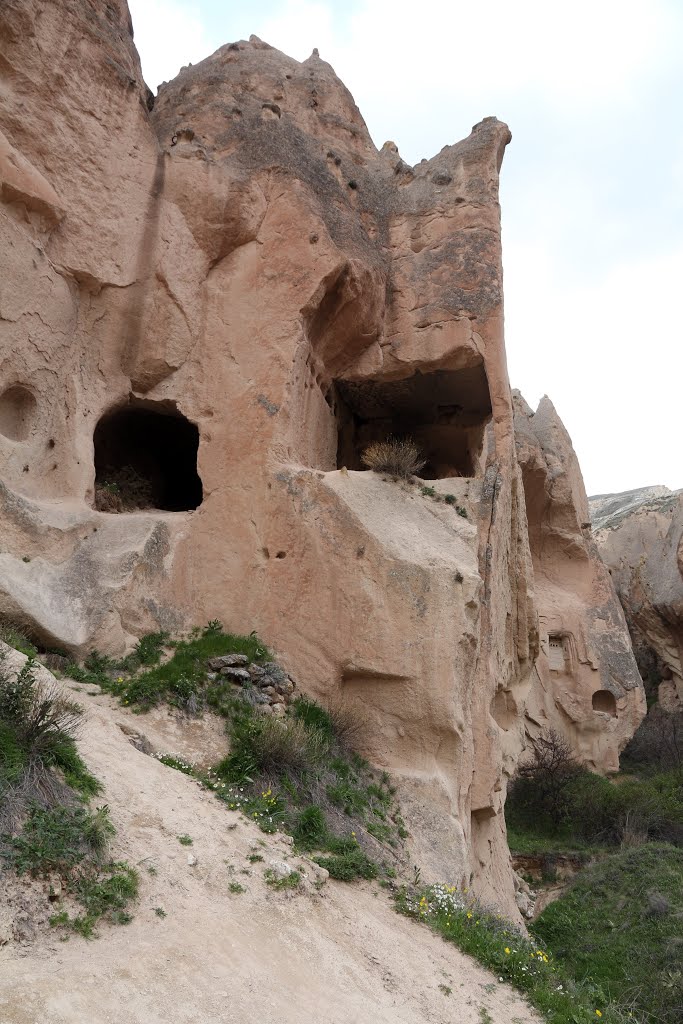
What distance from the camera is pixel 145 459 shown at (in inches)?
416

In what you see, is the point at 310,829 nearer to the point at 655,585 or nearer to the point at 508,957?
the point at 508,957

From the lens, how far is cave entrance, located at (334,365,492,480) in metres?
10.8

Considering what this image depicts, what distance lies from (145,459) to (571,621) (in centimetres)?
1221

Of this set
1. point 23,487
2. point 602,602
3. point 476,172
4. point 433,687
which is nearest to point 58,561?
point 23,487

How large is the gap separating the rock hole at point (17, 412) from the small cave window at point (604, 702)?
48.9 feet

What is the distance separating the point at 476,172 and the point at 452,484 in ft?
15.3

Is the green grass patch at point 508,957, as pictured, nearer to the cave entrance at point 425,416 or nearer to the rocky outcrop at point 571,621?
the cave entrance at point 425,416

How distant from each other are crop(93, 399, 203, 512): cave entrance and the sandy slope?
3.85 m

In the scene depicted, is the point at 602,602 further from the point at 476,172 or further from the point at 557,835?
the point at 476,172

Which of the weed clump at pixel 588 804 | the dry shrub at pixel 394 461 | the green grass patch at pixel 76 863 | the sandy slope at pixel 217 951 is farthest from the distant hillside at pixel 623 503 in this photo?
the green grass patch at pixel 76 863

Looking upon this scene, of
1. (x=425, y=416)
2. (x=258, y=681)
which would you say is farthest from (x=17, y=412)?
(x=425, y=416)

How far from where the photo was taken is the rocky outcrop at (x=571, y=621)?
18000 millimetres

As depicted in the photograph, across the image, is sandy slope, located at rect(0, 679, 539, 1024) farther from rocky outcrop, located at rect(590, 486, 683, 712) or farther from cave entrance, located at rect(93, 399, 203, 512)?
rocky outcrop, located at rect(590, 486, 683, 712)

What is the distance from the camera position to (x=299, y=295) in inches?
356
